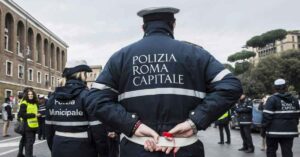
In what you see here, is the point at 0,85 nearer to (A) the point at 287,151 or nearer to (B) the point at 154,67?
(A) the point at 287,151

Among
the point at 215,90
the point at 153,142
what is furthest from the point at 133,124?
the point at 215,90

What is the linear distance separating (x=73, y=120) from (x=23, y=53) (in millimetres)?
50590

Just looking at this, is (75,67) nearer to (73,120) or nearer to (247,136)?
(73,120)

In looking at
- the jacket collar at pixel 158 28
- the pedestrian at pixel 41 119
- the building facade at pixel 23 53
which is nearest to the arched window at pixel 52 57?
the building facade at pixel 23 53

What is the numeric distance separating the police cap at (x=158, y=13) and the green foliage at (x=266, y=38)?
10704cm

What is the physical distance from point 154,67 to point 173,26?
45 centimetres

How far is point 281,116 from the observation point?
7664 millimetres

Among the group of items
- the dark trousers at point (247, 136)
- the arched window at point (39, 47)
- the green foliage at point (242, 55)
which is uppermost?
the green foliage at point (242, 55)

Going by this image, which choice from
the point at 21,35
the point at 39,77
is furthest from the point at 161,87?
the point at 39,77

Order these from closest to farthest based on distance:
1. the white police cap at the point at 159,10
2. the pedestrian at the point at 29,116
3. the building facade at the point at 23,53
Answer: the white police cap at the point at 159,10 → the pedestrian at the point at 29,116 → the building facade at the point at 23,53

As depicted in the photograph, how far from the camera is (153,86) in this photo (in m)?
2.97

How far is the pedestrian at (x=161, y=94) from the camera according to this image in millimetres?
2885

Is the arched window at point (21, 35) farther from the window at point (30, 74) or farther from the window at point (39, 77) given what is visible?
the window at point (39, 77)

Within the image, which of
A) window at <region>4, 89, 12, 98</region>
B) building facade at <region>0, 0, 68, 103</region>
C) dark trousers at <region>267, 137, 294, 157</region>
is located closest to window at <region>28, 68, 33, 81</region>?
building facade at <region>0, 0, 68, 103</region>
